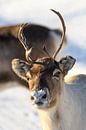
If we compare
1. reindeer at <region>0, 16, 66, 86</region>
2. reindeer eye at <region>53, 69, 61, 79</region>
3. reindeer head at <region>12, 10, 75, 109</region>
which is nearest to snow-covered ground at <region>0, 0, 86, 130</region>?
reindeer at <region>0, 16, 66, 86</region>

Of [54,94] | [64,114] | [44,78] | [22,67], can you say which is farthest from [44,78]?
[64,114]

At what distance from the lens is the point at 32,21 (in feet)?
36.4

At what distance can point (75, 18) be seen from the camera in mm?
10812

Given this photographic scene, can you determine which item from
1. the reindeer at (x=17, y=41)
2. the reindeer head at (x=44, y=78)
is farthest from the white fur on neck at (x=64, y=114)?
the reindeer at (x=17, y=41)

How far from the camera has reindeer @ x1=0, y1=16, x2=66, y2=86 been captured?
855cm

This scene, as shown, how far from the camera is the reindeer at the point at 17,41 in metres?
8.55

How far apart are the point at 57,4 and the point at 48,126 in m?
5.91

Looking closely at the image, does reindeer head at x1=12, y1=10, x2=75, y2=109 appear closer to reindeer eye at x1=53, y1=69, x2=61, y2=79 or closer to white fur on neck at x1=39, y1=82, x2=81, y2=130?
reindeer eye at x1=53, y1=69, x2=61, y2=79

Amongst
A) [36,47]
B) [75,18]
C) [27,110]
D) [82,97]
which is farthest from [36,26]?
[82,97]

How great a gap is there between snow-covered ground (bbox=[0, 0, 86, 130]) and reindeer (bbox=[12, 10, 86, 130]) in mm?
2092

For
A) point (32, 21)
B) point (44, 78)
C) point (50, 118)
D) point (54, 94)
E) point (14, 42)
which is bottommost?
point (50, 118)

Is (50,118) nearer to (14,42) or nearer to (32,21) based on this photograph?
(14,42)

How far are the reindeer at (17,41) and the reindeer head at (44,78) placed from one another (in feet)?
8.53

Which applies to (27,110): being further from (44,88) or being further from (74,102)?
(44,88)
